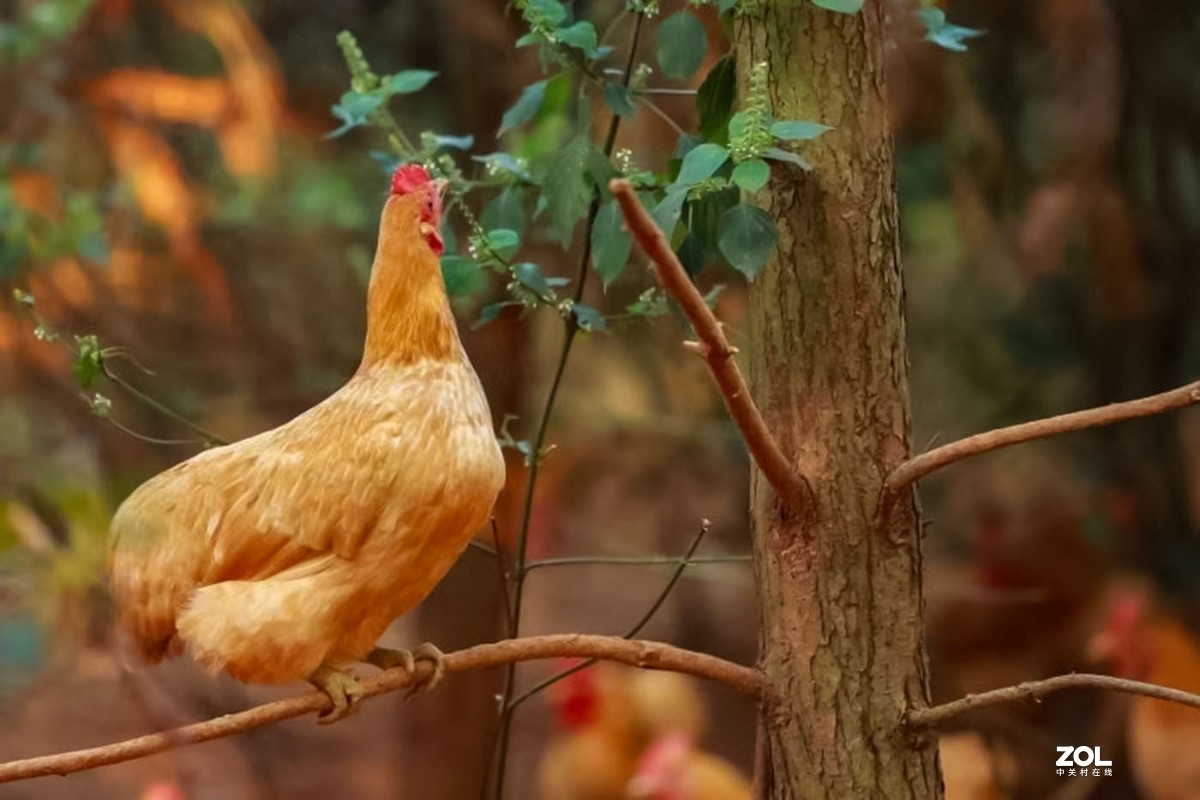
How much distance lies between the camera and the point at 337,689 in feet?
2.75

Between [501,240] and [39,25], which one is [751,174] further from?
[39,25]

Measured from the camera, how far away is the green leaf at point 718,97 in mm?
1003

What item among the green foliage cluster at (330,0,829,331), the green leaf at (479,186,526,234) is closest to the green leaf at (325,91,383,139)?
the green foliage cluster at (330,0,829,331)

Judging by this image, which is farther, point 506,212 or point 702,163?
point 506,212

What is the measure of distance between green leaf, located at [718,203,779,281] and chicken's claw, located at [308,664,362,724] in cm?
31

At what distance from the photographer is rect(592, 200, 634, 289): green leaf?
0.97 metres

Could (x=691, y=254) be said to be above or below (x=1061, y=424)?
above

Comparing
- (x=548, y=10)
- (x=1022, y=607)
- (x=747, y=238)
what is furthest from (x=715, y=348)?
(x=1022, y=607)

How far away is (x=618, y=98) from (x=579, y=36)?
2.3 inches

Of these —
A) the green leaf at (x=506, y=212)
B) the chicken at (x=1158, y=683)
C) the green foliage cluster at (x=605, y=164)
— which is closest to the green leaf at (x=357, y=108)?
the green foliage cluster at (x=605, y=164)

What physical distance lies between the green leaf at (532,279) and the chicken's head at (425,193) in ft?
0.70

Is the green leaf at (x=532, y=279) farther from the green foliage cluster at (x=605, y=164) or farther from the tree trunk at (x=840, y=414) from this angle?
the tree trunk at (x=840, y=414)

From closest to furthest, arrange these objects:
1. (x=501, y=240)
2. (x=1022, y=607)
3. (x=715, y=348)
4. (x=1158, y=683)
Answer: (x=715, y=348)
(x=501, y=240)
(x=1158, y=683)
(x=1022, y=607)

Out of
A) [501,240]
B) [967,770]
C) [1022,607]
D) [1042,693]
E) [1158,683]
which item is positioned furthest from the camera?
[1022,607]
